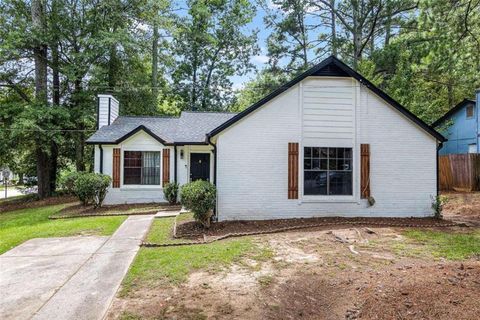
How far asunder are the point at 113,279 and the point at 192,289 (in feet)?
4.79

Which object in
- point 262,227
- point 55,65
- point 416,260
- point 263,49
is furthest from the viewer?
point 263,49

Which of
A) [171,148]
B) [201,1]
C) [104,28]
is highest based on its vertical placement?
[201,1]

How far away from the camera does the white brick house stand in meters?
9.62

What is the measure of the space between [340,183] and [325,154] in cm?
103

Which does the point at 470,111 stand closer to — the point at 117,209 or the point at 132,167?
the point at 132,167

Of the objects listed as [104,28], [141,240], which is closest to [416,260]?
[141,240]

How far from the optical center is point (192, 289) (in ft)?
15.4

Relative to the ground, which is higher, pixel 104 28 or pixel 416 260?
pixel 104 28

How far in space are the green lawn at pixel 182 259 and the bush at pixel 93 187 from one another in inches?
235

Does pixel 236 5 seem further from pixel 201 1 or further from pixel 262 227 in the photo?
pixel 262 227

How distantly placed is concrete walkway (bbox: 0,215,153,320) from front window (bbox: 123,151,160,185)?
18.5 feet

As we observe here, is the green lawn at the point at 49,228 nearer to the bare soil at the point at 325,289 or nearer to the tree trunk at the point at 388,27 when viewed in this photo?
the bare soil at the point at 325,289

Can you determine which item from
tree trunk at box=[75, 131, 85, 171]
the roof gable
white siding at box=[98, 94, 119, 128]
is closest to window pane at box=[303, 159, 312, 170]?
the roof gable

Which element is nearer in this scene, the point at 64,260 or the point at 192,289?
the point at 192,289
